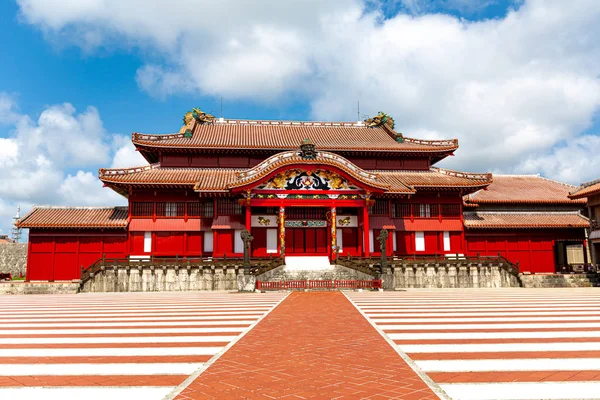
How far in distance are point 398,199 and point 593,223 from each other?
1405 cm

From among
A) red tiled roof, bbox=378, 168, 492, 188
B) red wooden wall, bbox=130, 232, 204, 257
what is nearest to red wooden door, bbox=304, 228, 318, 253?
red tiled roof, bbox=378, 168, 492, 188

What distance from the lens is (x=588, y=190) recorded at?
106 ft

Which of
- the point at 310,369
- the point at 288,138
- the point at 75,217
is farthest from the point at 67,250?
the point at 310,369

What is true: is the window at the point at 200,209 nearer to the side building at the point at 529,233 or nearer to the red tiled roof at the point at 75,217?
the red tiled roof at the point at 75,217

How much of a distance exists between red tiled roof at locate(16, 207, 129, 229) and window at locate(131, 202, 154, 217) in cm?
97

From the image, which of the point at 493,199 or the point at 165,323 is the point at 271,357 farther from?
the point at 493,199

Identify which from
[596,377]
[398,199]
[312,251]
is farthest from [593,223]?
[596,377]

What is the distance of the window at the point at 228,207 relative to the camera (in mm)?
32438

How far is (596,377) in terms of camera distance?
20.0 feet

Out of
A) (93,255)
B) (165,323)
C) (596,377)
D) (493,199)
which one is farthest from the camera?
(493,199)

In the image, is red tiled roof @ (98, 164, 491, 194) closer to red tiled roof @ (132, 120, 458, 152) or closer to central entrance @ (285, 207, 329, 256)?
red tiled roof @ (132, 120, 458, 152)

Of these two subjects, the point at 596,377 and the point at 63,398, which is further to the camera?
the point at 596,377

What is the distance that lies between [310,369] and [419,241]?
2924cm

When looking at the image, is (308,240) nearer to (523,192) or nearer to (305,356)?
(523,192)
